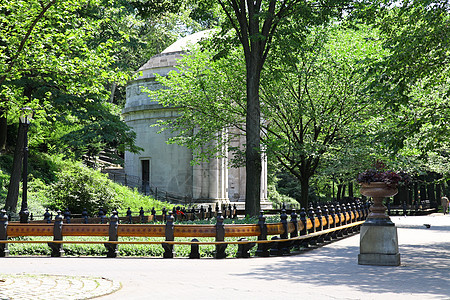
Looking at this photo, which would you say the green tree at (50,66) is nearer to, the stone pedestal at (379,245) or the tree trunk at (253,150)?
the tree trunk at (253,150)

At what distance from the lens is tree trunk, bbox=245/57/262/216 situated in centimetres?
1995

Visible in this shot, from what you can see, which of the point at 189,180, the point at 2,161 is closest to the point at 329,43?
the point at 189,180

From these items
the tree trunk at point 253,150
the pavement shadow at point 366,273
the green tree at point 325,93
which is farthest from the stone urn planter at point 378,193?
the green tree at point 325,93

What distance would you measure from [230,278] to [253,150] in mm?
10389

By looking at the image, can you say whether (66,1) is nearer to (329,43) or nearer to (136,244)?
(136,244)

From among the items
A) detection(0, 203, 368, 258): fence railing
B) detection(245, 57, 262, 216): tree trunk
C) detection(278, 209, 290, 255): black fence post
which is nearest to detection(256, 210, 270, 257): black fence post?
detection(0, 203, 368, 258): fence railing

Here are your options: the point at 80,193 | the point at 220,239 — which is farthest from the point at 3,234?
the point at 80,193

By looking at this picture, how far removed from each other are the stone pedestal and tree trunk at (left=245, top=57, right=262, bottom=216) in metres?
7.56

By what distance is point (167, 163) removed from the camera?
1506 inches

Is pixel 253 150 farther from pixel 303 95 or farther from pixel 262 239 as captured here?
pixel 303 95

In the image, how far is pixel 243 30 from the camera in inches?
801

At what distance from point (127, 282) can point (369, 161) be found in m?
18.9

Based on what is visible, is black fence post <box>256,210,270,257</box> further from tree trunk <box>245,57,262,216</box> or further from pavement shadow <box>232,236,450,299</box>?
tree trunk <box>245,57,262,216</box>

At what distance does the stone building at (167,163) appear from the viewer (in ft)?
121
